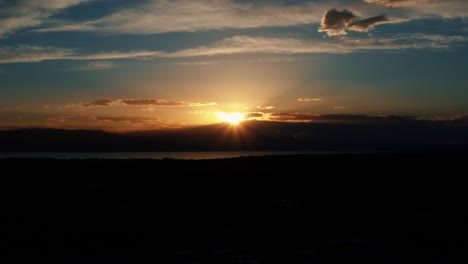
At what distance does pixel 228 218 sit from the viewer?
2200 centimetres

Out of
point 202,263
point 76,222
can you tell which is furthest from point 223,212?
point 202,263

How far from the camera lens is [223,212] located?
76.7 ft

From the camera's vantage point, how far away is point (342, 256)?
1548cm

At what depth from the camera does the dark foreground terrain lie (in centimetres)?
1593

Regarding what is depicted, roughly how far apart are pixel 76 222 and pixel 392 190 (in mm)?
21950

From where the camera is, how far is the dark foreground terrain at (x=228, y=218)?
1593 cm

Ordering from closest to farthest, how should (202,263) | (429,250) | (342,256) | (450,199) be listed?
(202,263) → (342,256) → (429,250) → (450,199)

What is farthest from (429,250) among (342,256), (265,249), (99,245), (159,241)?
(99,245)

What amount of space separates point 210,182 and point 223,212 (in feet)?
38.2

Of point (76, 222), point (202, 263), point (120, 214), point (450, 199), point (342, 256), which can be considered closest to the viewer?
point (202, 263)

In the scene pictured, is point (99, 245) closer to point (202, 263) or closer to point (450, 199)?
point (202, 263)

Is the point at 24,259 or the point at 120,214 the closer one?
the point at 24,259

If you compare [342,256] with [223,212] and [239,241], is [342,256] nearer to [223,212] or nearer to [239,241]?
[239,241]

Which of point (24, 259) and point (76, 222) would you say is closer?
point (24, 259)
